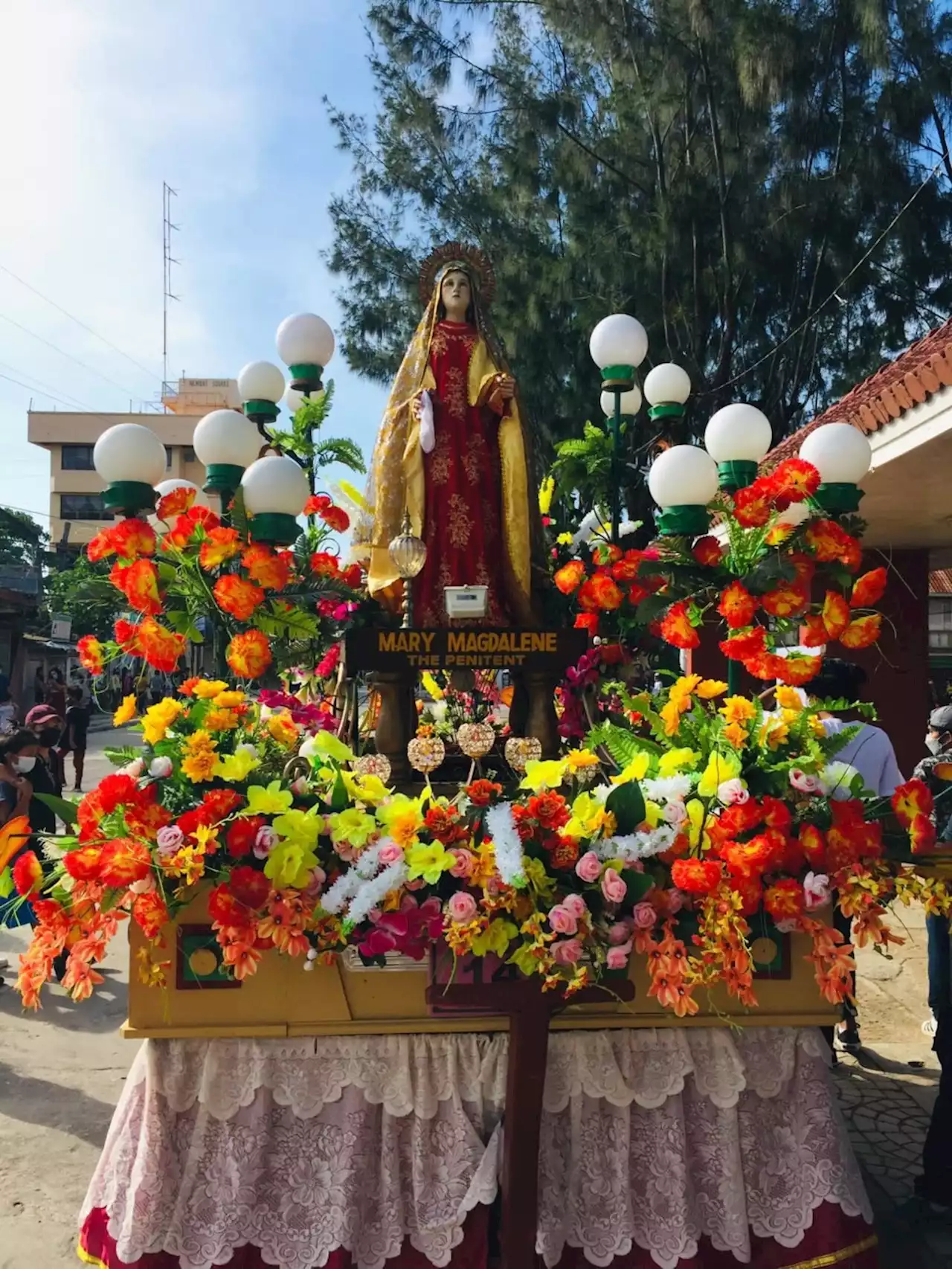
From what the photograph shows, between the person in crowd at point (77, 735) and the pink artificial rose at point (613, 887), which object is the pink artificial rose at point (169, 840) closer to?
the pink artificial rose at point (613, 887)

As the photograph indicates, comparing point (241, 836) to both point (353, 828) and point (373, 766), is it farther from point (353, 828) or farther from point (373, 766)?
point (373, 766)

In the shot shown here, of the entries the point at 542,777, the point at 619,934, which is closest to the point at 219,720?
the point at 542,777

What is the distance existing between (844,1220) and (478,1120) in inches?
43.8

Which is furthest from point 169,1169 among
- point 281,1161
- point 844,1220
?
point 844,1220

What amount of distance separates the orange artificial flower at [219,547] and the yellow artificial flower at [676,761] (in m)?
1.70

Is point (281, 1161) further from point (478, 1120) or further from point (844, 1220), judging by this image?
point (844, 1220)

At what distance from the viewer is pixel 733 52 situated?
1233 centimetres

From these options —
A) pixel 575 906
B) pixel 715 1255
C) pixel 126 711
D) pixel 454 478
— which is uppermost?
pixel 454 478

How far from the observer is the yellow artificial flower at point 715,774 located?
2.55 metres

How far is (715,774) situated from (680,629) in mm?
721

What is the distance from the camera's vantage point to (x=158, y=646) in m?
3.21

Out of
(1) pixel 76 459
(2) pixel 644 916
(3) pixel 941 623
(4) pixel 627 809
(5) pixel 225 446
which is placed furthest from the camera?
(1) pixel 76 459

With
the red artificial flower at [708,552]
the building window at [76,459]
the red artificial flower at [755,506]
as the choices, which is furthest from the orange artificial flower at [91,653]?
the building window at [76,459]

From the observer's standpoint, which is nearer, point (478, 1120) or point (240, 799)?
point (240, 799)
